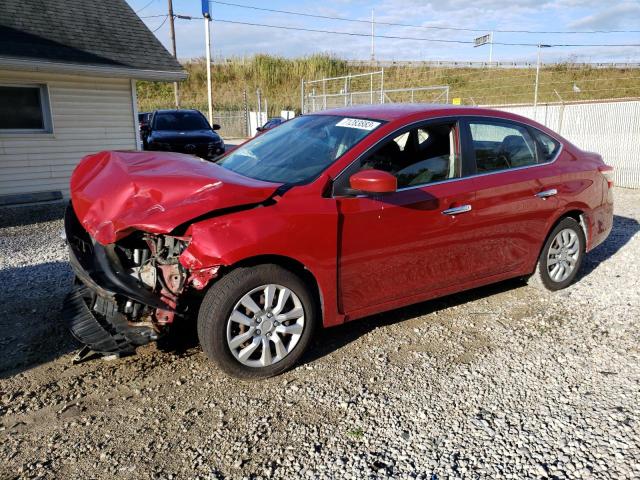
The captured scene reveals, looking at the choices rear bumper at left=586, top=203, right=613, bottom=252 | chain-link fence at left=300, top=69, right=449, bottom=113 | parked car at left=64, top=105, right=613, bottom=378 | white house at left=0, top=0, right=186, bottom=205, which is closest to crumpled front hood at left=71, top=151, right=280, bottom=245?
parked car at left=64, top=105, right=613, bottom=378

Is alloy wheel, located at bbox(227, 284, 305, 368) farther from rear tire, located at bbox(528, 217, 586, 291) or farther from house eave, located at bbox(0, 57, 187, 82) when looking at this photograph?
house eave, located at bbox(0, 57, 187, 82)

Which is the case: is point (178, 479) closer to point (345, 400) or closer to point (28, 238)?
point (345, 400)

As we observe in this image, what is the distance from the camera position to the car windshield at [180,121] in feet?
45.1

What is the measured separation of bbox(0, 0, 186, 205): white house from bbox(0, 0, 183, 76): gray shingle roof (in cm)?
2

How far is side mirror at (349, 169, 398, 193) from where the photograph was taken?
3333 millimetres

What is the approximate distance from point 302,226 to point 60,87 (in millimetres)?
8749

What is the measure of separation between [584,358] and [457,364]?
38.4 inches

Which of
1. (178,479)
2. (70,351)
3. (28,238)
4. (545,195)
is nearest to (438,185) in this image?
(545,195)

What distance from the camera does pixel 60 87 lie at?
9.94 m

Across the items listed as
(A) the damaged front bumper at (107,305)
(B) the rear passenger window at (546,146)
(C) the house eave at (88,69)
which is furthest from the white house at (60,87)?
(B) the rear passenger window at (546,146)

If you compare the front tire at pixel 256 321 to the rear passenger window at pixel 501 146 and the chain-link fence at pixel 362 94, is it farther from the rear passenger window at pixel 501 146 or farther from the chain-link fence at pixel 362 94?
the chain-link fence at pixel 362 94

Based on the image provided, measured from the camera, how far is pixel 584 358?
3762 mm

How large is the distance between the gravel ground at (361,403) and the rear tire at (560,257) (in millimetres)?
408

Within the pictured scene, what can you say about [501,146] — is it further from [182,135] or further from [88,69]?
[182,135]
